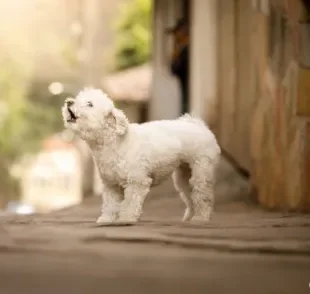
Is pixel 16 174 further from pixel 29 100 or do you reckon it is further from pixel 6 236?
pixel 6 236

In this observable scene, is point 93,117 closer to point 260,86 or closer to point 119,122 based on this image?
point 119,122

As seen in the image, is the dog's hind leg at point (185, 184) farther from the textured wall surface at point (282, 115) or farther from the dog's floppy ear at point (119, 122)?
the textured wall surface at point (282, 115)

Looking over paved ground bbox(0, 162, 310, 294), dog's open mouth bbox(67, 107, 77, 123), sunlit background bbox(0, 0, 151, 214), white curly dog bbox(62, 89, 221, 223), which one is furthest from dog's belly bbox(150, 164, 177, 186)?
sunlit background bbox(0, 0, 151, 214)

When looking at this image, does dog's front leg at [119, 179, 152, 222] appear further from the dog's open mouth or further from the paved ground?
the dog's open mouth

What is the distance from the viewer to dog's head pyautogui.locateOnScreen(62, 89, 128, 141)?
1.37m

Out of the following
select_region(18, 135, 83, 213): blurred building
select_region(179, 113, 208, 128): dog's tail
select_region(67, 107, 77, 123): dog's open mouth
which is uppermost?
select_region(67, 107, 77, 123): dog's open mouth

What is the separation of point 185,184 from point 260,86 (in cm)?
62

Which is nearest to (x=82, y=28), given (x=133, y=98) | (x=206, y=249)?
(x=133, y=98)

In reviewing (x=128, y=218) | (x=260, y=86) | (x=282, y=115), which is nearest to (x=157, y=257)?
(x=128, y=218)

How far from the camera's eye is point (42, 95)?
3.88 meters

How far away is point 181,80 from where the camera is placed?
135 inches

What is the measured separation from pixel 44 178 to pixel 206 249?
2.98 meters

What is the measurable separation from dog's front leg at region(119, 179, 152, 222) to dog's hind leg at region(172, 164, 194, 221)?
19 centimetres

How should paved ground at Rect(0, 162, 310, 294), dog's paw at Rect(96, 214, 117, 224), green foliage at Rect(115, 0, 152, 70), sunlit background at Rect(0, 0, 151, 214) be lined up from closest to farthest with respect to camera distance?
paved ground at Rect(0, 162, 310, 294)
dog's paw at Rect(96, 214, 117, 224)
sunlit background at Rect(0, 0, 151, 214)
green foliage at Rect(115, 0, 152, 70)
